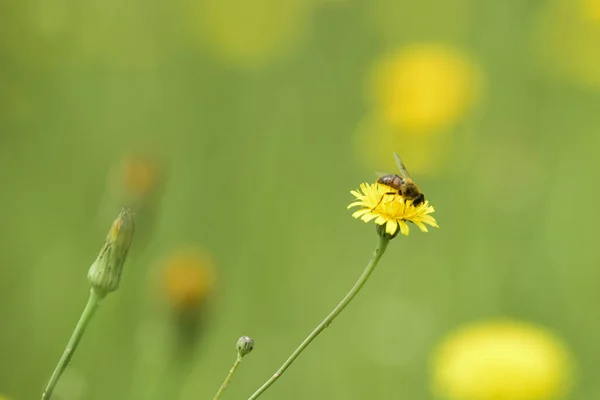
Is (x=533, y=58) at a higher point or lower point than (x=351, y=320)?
higher

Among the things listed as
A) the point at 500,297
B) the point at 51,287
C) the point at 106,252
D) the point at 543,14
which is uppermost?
the point at 543,14

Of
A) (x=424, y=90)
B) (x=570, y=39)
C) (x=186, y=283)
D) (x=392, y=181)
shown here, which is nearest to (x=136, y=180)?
(x=186, y=283)

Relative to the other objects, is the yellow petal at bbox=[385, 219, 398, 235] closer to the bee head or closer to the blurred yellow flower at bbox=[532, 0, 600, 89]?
the bee head

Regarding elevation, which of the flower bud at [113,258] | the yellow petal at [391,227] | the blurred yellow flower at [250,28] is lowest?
the flower bud at [113,258]

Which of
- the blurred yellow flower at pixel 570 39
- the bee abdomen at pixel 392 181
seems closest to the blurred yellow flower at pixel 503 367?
the bee abdomen at pixel 392 181

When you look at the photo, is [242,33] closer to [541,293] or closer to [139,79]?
[139,79]

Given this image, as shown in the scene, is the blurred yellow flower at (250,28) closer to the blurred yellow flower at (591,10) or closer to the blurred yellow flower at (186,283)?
the blurred yellow flower at (591,10)

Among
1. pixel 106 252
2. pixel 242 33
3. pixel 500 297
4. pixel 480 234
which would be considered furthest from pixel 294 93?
pixel 106 252
